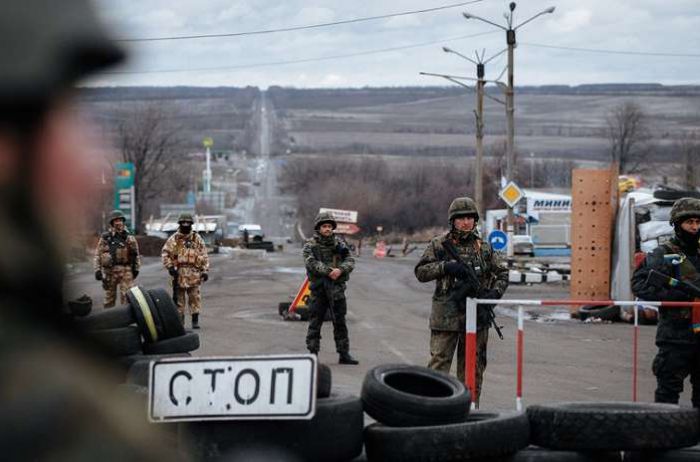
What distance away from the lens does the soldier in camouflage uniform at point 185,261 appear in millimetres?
19172

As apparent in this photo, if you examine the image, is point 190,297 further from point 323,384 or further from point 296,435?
point 296,435

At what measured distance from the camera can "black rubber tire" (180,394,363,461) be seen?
18.4 feet

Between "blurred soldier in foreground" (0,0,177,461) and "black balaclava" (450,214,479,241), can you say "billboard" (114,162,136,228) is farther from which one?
"black balaclava" (450,214,479,241)

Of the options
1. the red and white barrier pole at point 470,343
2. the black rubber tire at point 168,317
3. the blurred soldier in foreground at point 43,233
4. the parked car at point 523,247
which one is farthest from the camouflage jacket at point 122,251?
the parked car at point 523,247

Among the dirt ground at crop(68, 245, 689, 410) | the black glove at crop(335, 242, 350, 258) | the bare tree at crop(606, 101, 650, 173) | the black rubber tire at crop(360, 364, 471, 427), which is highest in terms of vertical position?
the bare tree at crop(606, 101, 650, 173)

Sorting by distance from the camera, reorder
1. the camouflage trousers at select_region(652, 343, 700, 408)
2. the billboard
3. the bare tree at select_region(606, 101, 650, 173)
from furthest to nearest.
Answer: the bare tree at select_region(606, 101, 650, 173) < the camouflage trousers at select_region(652, 343, 700, 408) < the billboard

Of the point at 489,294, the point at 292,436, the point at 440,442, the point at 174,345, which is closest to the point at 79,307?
the point at 292,436

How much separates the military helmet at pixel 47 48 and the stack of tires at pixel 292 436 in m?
4.03

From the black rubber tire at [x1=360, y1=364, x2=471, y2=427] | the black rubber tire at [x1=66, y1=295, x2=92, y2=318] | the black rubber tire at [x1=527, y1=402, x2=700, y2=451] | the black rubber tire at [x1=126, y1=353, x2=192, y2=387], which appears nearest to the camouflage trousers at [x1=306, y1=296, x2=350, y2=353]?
the black rubber tire at [x1=360, y1=364, x2=471, y2=427]

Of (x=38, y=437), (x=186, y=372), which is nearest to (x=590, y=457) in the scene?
(x=186, y=372)

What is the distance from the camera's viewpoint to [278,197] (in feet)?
590

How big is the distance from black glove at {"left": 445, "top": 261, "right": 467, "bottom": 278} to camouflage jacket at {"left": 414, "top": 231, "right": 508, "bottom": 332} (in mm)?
45

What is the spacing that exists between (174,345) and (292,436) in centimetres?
293

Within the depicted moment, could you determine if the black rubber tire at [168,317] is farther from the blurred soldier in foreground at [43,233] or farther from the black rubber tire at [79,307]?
the blurred soldier in foreground at [43,233]
